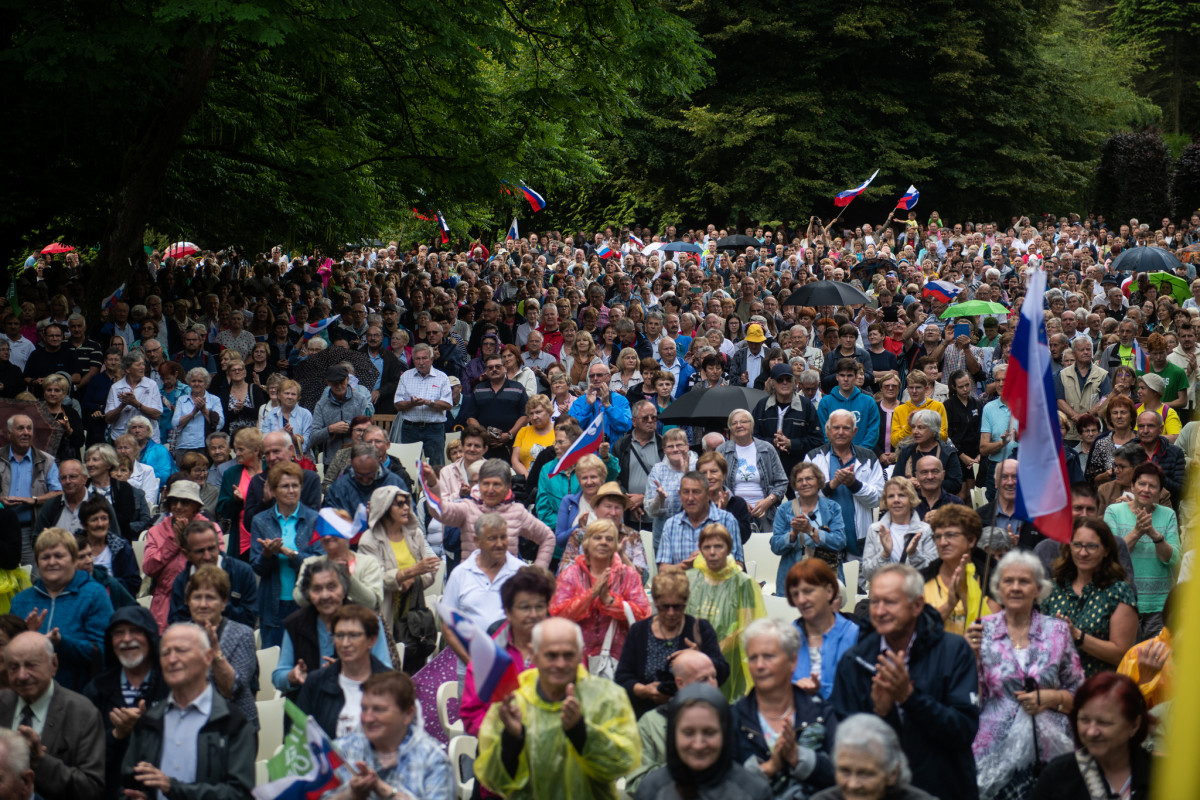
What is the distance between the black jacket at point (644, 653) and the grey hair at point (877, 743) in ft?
4.49

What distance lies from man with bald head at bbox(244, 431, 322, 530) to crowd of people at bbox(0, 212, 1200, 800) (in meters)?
0.03

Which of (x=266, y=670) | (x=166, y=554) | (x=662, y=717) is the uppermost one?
(x=662, y=717)

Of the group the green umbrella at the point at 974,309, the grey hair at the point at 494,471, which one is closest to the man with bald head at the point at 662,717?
the grey hair at the point at 494,471

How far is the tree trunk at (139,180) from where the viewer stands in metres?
13.9

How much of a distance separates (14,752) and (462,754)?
197cm

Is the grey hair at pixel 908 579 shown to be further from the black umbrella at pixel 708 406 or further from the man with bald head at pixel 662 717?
the black umbrella at pixel 708 406

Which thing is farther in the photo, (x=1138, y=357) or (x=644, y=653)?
(x=1138, y=357)

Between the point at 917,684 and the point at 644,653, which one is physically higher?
the point at 917,684

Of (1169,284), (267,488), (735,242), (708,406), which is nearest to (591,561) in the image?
(267,488)

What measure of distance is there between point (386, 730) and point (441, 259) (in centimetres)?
2125

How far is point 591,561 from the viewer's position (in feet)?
20.4

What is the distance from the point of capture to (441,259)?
82.9 ft

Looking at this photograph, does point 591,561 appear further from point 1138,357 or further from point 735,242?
point 735,242

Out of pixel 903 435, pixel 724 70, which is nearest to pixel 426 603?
pixel 903 435
